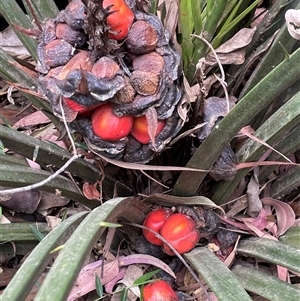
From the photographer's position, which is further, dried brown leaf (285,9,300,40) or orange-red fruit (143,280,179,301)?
orange-red fruit (143,280,179,301)

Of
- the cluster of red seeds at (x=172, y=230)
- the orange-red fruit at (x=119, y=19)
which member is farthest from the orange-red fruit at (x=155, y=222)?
the orange-red fruit at (x=119, y=19)

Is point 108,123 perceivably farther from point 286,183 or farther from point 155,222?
point 286,183

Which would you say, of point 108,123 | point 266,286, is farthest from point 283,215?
point 108,123

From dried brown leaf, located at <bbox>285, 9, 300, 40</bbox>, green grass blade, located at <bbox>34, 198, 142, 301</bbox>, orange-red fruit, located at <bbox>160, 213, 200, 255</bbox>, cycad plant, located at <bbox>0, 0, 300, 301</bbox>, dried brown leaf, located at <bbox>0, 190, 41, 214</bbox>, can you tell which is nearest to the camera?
green grass blade, located at <bbox>34, 198, 142, 301</bbox>

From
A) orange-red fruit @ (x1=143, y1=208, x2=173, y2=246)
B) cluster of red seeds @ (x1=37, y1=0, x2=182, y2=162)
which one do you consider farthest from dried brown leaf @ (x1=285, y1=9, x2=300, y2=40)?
orange-red fruit @ (x1=143, y1=208, x2=173, y2=246)

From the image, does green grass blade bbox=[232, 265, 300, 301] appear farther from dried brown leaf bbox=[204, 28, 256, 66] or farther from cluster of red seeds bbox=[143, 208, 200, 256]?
dried brown leaf bbox=[204, 28, 256, 66]

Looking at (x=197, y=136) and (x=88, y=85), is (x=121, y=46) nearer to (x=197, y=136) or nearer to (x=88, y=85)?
(x=88, y=85)

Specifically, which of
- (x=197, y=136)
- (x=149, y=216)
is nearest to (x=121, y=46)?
(x=197, y=136)

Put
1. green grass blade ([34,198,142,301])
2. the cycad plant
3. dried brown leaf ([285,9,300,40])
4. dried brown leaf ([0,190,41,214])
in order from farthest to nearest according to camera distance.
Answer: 1. dried brown leaf ([0,190,41,214])
2. the cycad plant
3. dried brown leaf ([285,9,300,40])
4. green grass blade ([34,198,142,301])
